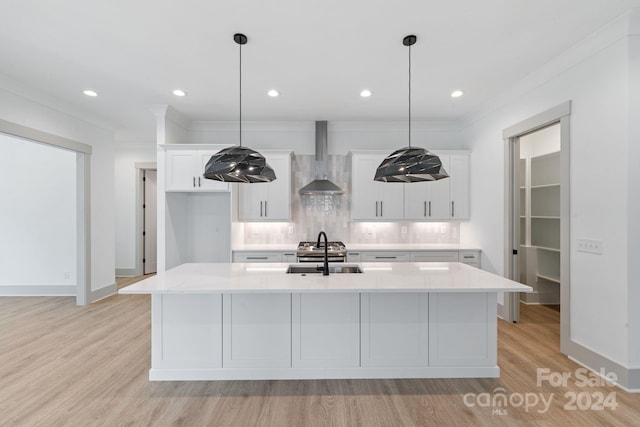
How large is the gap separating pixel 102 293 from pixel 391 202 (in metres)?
4.81

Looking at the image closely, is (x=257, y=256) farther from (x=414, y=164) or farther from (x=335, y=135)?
(x=414, y=164)

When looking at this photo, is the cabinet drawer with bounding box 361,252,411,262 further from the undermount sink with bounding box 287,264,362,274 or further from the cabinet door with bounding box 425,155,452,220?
the undermount sink with bounding box 287,264,362,274

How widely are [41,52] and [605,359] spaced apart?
5.60 metres

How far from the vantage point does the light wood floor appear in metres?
2.01

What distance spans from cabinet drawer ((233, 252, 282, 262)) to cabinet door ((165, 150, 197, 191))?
1161mm

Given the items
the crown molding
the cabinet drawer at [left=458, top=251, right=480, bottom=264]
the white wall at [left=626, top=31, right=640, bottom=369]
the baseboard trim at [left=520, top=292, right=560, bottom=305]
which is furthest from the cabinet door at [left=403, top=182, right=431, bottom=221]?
the white wall at [left=626, top=31, right=640, bottom=369]

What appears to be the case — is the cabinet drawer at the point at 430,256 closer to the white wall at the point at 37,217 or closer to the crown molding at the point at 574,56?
the crown molding at the point at 574,56

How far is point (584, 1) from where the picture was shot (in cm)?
212

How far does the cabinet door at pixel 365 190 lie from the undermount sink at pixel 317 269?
1.74m

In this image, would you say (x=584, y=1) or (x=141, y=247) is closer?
(x=584, y=1)

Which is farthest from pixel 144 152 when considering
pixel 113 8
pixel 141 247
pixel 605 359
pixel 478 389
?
pixel 605 359

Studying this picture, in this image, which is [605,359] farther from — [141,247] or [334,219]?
[141,247]

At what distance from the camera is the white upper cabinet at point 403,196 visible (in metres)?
4.62

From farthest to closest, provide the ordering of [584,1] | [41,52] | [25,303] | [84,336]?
[25,303]
[84,336]
[41,52]
[584,1]
